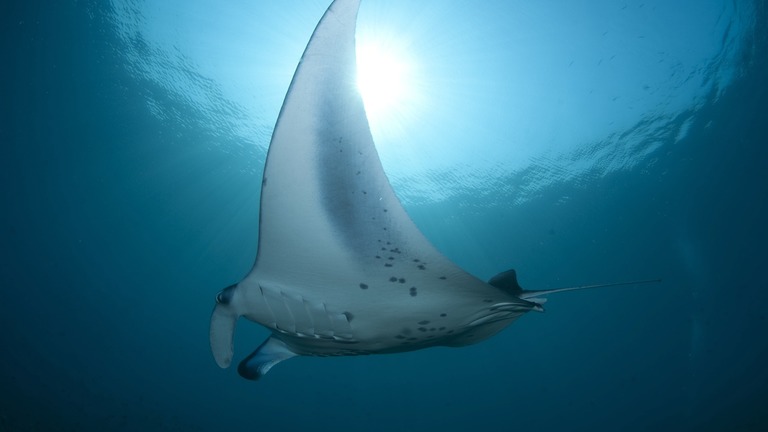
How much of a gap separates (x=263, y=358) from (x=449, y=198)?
14825 millimetres

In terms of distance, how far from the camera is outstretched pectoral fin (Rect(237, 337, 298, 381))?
322 cm

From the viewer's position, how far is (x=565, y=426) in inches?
1212

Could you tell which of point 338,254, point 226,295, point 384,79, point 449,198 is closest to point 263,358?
point 226,295

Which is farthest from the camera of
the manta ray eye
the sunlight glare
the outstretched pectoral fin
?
the sunlight glare

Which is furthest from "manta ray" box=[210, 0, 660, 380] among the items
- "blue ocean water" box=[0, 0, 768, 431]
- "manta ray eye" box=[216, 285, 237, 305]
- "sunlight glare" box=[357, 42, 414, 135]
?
"blue ocean water" box=[0, 0, 768, 431]

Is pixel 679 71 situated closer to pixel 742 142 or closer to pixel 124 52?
pixel 742 142

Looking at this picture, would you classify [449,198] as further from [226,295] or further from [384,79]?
[226,295]

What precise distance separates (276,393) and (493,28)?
36.9m

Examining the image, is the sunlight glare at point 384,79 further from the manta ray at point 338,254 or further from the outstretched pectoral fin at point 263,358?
the manta ray at point 338,254

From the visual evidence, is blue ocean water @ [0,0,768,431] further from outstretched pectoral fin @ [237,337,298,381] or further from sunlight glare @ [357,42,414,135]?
outstretched pectoral fin @ [237,337,298,381]

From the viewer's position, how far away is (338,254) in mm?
2207

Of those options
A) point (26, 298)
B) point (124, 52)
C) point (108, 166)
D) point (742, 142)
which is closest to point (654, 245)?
point (742, 142)

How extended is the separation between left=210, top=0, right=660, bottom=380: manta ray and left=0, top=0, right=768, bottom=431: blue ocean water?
8687mm

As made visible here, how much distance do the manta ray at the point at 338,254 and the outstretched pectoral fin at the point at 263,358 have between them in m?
0.02
